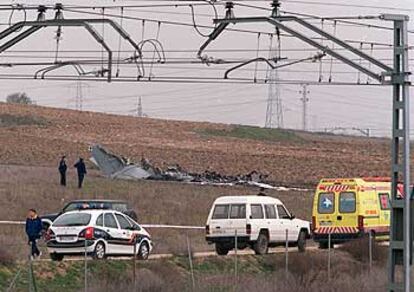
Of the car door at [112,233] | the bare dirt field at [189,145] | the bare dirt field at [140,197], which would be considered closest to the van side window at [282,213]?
the bare dirt field at [140,197]

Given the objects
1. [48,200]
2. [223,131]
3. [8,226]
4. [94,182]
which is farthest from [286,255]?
[223,131]

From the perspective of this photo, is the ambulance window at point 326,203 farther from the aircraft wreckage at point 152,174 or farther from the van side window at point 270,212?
the aircraft wreckage at point 152,174

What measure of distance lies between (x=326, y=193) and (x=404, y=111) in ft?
68.5

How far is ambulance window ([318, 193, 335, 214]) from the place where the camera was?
4425 cm

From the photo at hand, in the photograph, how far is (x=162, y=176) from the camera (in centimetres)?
7144

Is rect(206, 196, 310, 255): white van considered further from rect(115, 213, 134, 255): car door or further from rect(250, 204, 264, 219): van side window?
rect(115, 213, 134, 255): car door

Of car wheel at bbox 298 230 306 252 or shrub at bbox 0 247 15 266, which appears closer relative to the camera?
shrub at bbox 0 247 15 266

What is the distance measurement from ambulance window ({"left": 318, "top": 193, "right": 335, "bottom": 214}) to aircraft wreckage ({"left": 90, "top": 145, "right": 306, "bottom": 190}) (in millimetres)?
24275

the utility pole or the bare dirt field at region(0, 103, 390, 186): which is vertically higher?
the bare dirt field at region(0, 103, 390, 186)

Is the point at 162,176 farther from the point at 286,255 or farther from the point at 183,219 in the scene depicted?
the point at 286,255

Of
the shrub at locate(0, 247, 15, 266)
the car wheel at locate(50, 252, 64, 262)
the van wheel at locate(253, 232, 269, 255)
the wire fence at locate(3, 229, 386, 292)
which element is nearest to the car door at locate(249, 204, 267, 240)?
the van wheel at locate(253, 232, 269, 255)

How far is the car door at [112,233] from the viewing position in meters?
36.4

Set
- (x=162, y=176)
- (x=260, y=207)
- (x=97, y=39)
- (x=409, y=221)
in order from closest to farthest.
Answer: (x=409, y=221) → (x=97, y=39) → (x=260, y=207) → (x=162, y=176)

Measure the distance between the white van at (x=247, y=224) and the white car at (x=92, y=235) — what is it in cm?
440
